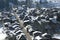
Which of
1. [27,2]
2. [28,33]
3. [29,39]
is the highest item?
[27,2]

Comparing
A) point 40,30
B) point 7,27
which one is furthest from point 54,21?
point 7,27

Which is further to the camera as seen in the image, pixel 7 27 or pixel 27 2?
pixel 27 2

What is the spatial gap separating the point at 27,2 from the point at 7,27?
3603cm

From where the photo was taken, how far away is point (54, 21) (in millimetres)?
28688

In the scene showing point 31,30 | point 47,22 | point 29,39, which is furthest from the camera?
point 47,22

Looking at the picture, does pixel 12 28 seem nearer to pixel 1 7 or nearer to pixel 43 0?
pixel 1 7

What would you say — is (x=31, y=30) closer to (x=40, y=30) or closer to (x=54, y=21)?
(x=40, y=30)

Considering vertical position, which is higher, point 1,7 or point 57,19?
point 1,7

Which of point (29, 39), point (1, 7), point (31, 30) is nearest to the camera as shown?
point (29, 39)

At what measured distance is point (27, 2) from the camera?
6488cm

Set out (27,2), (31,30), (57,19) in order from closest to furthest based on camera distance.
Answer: (31,30) < (57,19) < (27,2)

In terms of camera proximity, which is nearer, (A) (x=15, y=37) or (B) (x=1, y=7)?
(A) (x=15, y=37)

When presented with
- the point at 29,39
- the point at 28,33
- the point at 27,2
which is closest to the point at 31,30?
the point at 28,33

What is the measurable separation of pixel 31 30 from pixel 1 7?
31482 mm
